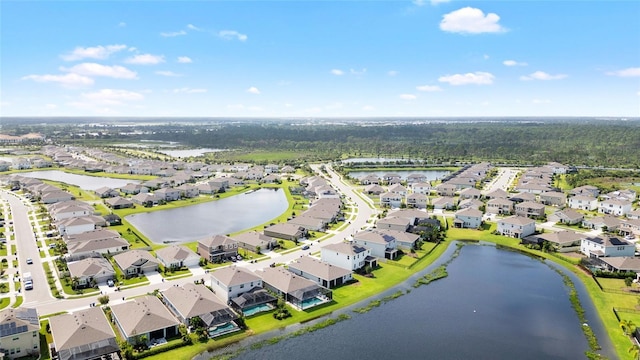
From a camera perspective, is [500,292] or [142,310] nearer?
[142,310]

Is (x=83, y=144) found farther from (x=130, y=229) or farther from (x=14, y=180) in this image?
(x=130, y=229)

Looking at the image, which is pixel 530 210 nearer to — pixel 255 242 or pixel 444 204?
pixel 444 204

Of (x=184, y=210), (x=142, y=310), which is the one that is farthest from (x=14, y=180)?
(x=142, y=310)

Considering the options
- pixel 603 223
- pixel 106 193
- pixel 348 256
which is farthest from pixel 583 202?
pixel 106 193

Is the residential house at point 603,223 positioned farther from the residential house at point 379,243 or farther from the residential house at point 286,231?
the residential house at point 286,231

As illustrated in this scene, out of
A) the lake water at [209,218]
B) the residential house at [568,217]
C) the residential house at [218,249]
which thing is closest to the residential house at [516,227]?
the residential house at [568,217]

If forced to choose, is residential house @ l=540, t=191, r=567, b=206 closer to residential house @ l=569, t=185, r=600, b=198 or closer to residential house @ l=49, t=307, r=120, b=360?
residential house @ l=569, t=185, r=600, b=198
